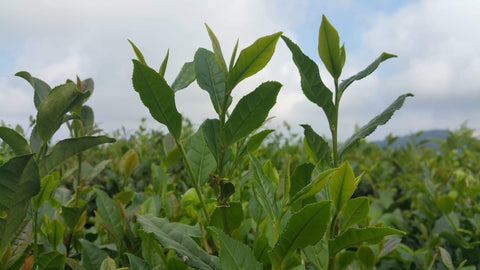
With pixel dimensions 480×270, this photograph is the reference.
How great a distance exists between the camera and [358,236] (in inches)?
31.5

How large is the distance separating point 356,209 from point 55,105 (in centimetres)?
65

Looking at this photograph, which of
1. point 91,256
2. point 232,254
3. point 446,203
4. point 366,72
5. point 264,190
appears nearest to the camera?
point 232,254

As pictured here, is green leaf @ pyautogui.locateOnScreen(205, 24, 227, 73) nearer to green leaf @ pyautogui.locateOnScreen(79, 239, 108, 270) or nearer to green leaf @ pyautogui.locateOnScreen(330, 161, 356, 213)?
green leaf @ pyautogui.locateOnScreen(330, 161, 356, 213)

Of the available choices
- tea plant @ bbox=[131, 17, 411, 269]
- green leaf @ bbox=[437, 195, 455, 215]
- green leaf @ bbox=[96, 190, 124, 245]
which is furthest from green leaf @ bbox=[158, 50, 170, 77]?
green leaf @ bbox=[437, 195, 455, 215]

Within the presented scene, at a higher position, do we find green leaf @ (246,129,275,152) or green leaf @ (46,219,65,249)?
green leaf @ (246,129,275,152)

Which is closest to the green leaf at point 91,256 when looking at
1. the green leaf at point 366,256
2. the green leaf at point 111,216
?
the green leaf at point 111,216

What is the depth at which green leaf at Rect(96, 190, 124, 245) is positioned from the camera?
1.15 m

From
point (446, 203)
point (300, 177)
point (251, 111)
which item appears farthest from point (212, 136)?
point (446, 203)

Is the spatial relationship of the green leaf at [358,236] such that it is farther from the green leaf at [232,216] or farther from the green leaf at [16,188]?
the green leaf at [16,188]

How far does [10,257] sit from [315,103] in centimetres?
75

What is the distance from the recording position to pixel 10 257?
898mm

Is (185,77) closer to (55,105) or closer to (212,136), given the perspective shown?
(212,136)

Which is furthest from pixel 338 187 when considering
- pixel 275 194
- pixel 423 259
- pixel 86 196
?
pixel 86 196

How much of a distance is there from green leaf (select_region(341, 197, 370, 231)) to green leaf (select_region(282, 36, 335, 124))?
0.20 metres
